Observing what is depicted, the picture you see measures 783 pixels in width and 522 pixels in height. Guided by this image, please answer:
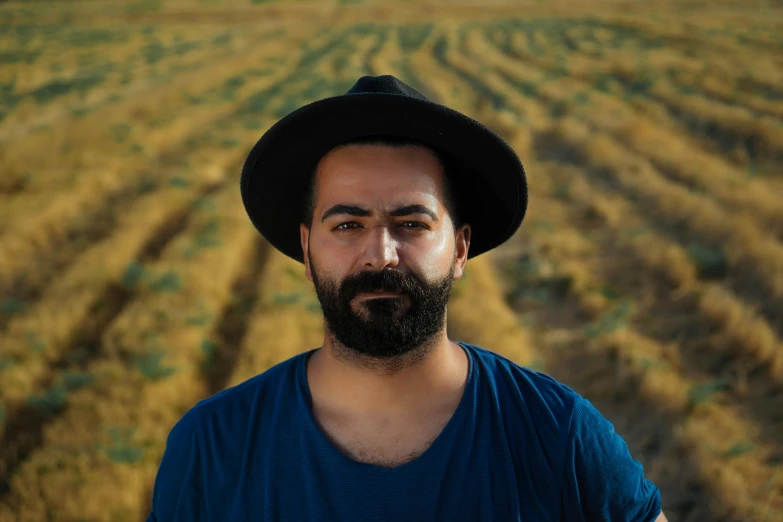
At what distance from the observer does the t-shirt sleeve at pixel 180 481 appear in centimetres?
193

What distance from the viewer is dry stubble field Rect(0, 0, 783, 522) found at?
509 centimetres

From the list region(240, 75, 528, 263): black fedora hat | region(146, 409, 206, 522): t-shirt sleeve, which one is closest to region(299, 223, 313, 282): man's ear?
region(240, 75, 528, 263): black fedora hat

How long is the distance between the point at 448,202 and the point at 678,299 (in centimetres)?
591

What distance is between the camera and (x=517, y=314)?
758 centimetres

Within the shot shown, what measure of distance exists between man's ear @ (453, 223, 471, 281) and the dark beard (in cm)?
23

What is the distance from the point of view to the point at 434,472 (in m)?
1.87

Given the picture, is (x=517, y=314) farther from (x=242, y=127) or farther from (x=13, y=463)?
(x=242, y=127)

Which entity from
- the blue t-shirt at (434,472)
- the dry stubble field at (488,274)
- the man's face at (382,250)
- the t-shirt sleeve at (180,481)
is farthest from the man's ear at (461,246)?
the dry stubble field at (488,274)

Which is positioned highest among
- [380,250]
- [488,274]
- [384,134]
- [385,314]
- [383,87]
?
[383,87]

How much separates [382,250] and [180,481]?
33.2 inches

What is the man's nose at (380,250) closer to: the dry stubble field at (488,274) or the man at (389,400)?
the man at (389,400)

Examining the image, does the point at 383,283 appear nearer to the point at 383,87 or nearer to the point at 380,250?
the point at 380,250

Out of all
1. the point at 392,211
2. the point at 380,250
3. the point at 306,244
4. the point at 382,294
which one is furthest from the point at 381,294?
the point at 306,244

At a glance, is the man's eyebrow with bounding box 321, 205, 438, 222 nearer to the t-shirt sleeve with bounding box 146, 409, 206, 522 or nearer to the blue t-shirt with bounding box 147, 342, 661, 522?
the blue t-shirt with bounding box 147, 342, 661, 522
